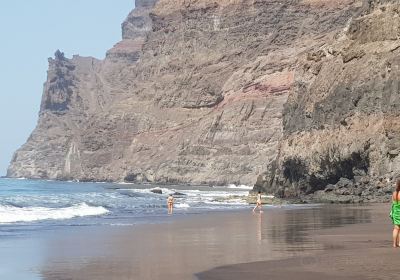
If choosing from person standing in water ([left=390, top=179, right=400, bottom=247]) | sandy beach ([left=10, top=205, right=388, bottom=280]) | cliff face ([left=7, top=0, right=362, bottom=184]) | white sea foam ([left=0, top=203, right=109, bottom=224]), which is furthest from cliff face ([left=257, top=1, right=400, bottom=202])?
cliff face ([left=7, top=0, right=362, bottom=184])

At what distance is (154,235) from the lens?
21.2m

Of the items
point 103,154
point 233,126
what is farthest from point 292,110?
point 103,154

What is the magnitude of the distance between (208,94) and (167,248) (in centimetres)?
11476

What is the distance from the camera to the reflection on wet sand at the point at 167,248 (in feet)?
43.0

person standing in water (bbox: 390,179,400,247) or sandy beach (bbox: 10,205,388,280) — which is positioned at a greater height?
person standing in water (bbox: 390,179,400,247)

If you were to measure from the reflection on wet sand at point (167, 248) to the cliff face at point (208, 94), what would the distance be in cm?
7503

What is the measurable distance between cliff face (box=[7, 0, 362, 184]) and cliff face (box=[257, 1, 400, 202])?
4487 centimetres

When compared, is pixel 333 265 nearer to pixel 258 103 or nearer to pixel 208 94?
pixel 258 103

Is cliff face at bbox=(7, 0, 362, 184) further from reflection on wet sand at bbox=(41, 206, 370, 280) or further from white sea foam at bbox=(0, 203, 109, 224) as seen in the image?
reflection on wet sand at bbox=(41, 206, 370, 280)

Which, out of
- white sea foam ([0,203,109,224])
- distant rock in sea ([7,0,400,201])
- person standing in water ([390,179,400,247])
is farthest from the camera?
distant rock in sea ([7,0,400,201])

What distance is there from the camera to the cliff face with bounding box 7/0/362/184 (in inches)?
4518

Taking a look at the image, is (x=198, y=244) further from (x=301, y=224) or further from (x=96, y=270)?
(x=301, y=224)

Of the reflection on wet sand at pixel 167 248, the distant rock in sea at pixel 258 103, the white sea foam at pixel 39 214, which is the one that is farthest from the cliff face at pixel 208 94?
the reflection on wet sand at pixel 167 248

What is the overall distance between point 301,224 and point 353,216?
4467 mm
